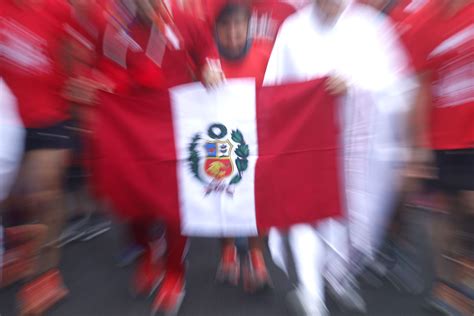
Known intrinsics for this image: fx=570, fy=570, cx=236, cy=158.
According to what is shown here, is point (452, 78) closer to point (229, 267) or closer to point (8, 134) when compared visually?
point (229, 267)

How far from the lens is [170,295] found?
3416 millimetres

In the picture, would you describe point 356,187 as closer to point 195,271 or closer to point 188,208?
point 188,208

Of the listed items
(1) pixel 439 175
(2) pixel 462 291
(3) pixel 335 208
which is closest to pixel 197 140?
(3) pixel 335 208

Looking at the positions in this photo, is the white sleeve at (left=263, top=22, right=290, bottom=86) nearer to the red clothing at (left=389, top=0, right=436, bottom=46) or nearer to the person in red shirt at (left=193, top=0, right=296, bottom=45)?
the person in red shirt at (left=193, top=0, right=296, bottom=45)

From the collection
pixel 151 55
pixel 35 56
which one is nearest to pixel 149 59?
pixel 151 55

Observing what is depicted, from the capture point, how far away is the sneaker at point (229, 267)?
377 centimetres

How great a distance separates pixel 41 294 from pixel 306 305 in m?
1.58

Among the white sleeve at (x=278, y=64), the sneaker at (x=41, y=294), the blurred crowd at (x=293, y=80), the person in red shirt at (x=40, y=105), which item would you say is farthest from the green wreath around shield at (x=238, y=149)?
the sneaker at (x=41, y=294)

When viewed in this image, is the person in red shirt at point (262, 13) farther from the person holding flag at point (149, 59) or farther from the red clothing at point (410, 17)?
the red clothing at point (410, 17)

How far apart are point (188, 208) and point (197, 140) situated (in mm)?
402

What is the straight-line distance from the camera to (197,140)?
130 inches

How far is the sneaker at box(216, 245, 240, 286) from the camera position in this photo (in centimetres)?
377

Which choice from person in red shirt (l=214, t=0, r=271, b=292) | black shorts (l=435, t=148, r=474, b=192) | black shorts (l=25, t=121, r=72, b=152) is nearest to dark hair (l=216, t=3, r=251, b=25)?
person in red shirt (l=214, t=0, r=271, b=292)

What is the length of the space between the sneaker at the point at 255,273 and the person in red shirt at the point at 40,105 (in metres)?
1.18
